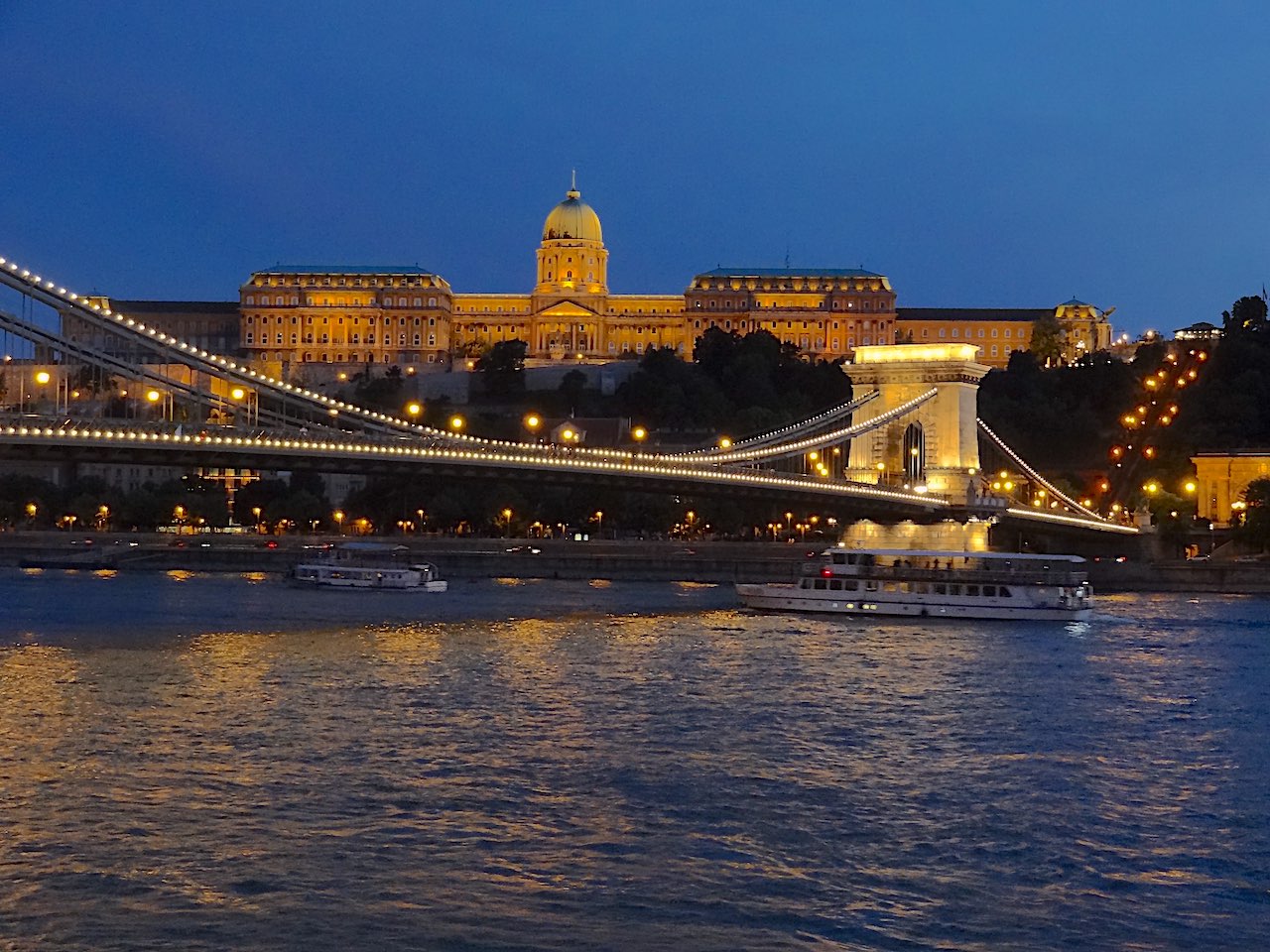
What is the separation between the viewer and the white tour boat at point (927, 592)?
3331 centimetres

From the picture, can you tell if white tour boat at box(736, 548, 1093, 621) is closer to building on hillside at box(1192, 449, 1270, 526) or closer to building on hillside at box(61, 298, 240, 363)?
building on hillside at box(1192, 449, 1270, 526)

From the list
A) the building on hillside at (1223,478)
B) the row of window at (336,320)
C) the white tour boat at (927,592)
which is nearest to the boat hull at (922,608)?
the white tour boat at (927,592)

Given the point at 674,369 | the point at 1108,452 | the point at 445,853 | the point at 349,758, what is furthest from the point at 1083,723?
the point at 674,369

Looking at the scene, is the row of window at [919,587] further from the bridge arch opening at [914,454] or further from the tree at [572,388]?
the tree at [572,388]

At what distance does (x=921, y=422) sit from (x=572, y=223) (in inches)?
2570

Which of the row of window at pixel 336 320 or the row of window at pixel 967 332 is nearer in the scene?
the row of window at pixel 967 332

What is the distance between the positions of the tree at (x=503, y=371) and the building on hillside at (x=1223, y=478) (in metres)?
35.4

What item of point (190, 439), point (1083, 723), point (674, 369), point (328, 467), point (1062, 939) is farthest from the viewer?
point (674, 369)

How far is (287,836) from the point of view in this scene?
43.4ft

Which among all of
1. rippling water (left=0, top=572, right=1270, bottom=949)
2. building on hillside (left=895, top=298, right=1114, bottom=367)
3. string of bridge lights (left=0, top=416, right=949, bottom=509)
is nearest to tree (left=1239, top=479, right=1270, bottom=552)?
string of bridge lights (left=0, top=416, right=949, bottom=509)

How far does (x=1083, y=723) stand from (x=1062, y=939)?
27.6 feet

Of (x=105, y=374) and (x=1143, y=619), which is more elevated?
(x=105, y=374)

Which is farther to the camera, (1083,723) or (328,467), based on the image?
(328,467)

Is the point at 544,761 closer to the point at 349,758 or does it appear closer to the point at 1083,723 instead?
the point at 349,758
